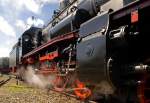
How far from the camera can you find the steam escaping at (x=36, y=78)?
1281 centimetres

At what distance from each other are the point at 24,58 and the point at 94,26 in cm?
1245

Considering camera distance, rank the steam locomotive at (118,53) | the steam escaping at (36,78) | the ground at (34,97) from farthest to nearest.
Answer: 1. the steam escaping at (36,78)
2. the ground at (34,97)
3. the steam locomotive at (118,53)

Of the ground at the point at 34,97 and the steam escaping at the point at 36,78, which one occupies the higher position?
the steam escaping at the point at 36,78

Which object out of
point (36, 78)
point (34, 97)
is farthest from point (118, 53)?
point (36, 78)

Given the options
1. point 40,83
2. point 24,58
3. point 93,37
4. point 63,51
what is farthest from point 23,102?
point 24,58

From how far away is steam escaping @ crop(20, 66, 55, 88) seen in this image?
12812 millimetres

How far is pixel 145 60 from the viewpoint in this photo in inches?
214

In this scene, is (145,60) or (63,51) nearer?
(145,60)

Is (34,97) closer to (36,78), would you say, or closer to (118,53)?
(118,53)

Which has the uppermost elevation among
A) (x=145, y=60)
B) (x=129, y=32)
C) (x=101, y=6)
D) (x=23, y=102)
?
(x=101, y=6)

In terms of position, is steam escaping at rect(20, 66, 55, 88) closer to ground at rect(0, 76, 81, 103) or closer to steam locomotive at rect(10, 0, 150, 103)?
ground at rect(0, 76, 81, 103)

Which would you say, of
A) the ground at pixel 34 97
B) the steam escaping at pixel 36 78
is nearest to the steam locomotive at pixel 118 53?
the ground at pixel 34 97

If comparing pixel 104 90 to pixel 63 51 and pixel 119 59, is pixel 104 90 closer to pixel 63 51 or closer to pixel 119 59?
pixel 119 59

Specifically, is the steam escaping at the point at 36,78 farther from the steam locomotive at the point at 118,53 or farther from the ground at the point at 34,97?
the steam locomotive at the point at 118,53
